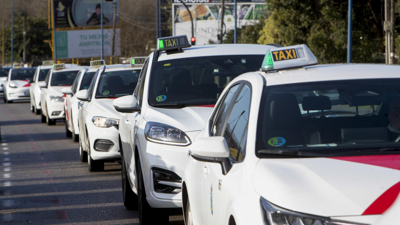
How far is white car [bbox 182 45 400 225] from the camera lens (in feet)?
9.14

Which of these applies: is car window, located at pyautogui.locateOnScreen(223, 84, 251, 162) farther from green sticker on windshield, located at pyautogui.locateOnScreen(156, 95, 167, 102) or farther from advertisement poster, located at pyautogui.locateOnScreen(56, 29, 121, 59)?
advertisement poster, located at pyautogui.locateOnScreen(56, 29, 121, 59)

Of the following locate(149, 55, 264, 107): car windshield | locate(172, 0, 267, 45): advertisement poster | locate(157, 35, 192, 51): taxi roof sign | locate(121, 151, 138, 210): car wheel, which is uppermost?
locate(172, 0, 267, 45): advertisement poster

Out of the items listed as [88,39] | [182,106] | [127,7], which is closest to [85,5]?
[88,39]

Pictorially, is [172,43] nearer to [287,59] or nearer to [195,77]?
[195,77]

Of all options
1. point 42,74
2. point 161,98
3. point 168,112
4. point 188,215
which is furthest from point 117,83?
point 42,74

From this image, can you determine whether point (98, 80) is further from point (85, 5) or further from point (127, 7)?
point (127, 7)

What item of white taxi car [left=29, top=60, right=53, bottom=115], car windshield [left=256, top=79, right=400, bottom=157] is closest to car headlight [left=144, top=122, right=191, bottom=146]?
car windshield [left=256, top=79, right=400, bottom=157]

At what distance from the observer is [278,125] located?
363 cm

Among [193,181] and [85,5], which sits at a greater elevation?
[85,5]

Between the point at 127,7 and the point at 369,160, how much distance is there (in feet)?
403

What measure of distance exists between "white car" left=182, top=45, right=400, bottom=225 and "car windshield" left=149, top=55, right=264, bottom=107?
2236mm

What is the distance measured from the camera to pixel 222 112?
4457 mm

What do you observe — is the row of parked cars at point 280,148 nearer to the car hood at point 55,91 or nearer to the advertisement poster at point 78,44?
the car hood at point 55,91

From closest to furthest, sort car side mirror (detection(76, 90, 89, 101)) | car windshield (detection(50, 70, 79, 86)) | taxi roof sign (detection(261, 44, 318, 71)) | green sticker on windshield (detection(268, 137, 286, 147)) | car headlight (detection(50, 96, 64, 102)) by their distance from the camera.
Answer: green sticker on windshield (detection(268, 137, 286, 147)) → taxi roof sign (detection(261, 44, 318, 71)) → car side mirror (detection(76, 90, 89, 101)) → car headlight (detection(50, 96, 64, 102)) → car windshield (detection(50, 70, 79, 86))
